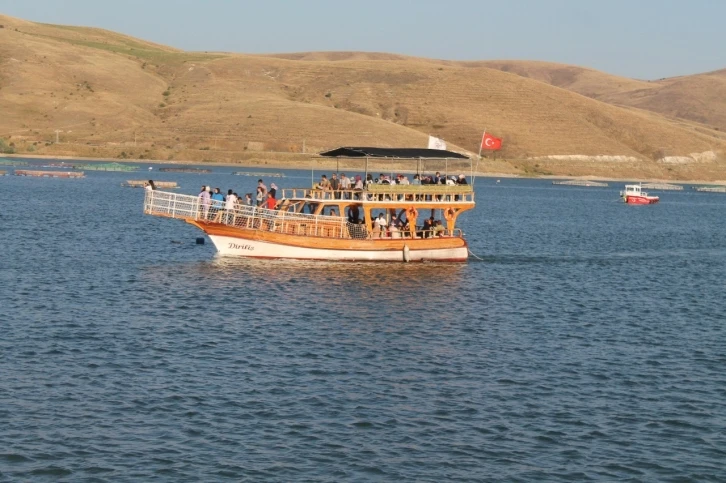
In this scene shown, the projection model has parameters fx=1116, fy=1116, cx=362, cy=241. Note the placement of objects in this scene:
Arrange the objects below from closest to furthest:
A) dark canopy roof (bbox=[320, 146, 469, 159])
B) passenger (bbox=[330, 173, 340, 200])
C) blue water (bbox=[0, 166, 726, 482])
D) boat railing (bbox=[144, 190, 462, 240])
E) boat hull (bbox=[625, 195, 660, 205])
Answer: blue water (bbox=[0, 166, 726, 482]), boat railing (bbox=[144, 190, 462, 240]), dark canopy roof (bbox=[320, 146, 469, 159]), passenger (bbox=[330, 173, 340, 200]), boat hull (bbox=[625, 195, 660, 205])

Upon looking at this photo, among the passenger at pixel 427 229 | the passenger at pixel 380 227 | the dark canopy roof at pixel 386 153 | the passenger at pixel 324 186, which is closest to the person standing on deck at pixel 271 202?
the passenger at pixel 324 186

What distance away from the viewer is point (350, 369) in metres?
30.6

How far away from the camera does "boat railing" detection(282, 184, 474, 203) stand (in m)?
52.9

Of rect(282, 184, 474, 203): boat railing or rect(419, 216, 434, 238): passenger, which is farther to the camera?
rect(419, 216, 434, 238): passenger

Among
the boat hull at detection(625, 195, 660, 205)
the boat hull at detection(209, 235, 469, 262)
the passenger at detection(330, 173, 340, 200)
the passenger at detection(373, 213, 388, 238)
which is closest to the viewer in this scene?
the boat hull at detection(209, 235, 469, 262)

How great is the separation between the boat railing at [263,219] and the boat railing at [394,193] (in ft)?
4.07

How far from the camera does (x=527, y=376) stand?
30.7 metres

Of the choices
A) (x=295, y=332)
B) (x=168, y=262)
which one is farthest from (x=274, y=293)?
(x=168, y=262)

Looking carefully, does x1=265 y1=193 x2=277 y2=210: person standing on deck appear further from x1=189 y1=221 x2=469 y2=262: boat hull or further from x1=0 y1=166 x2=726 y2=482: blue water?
x1=0 y1=166 x2=726 y2=482: blue water

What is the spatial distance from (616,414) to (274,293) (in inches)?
735

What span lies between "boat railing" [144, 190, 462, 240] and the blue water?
1.82m

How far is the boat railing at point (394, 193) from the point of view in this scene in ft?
173

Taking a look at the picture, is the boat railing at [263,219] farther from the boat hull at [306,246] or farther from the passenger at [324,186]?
the passenger at [324,186]

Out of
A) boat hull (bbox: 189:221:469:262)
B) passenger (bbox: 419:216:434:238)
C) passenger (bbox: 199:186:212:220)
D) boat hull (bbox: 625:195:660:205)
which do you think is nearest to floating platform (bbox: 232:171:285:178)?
boat hull (bbox: 625:195:660:205)
